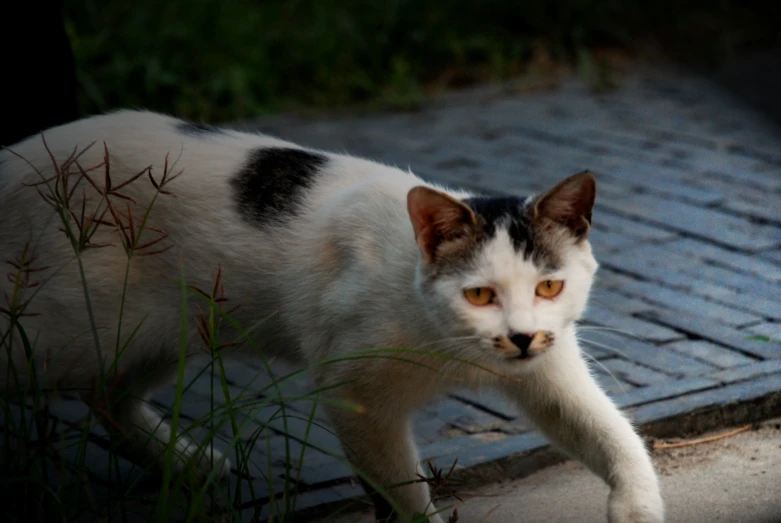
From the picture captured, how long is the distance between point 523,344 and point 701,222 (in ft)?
11.6

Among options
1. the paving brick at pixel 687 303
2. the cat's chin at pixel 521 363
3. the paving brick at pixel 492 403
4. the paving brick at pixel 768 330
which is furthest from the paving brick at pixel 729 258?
the cat's chin at pixel 521 363

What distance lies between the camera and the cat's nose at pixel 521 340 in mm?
3273

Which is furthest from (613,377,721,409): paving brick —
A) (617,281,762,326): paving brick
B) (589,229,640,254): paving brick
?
(589,229,640,254): paving brick

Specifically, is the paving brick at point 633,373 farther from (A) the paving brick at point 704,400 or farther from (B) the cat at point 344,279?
(B) the cat at point 344,279

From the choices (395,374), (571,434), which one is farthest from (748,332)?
(395,374)

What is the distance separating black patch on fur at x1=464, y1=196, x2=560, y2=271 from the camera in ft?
11.3

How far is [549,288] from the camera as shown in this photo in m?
3.46

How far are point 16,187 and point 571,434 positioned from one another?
2.25 meters

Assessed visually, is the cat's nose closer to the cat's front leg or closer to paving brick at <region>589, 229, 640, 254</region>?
the cat's front leg

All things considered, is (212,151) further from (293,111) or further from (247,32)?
(247,32)

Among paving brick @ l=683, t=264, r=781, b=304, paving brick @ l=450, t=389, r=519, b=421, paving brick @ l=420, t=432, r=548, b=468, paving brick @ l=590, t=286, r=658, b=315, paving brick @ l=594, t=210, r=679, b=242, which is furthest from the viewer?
paving brick @ l=594, t=210, r=679, b=242

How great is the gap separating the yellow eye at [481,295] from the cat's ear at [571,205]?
0.32 metres

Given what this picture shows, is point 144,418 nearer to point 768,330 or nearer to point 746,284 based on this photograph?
point 768,330

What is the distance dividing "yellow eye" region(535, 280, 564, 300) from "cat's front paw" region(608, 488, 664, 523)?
2.38 ft
